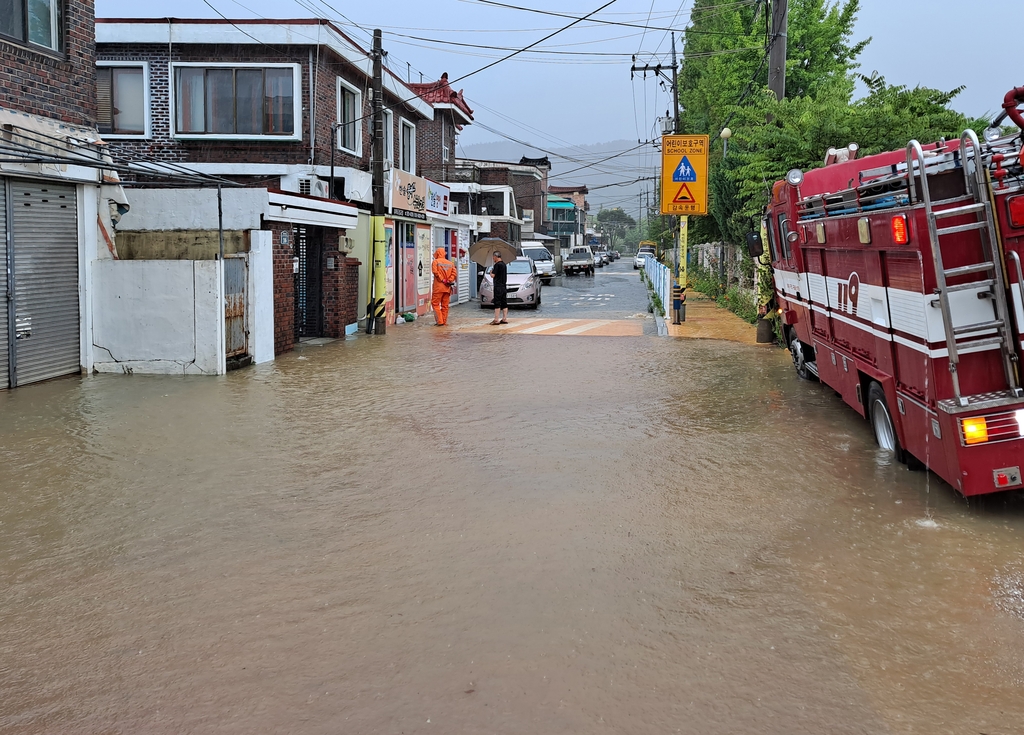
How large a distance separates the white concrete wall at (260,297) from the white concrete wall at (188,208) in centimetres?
53

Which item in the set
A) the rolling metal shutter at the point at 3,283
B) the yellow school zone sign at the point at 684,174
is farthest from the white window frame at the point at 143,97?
the yellow school zone sign at the point at 684,174

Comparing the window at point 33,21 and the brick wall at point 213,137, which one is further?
the brick wall at point 213,137

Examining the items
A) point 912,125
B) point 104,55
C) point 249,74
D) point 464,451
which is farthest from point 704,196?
point 464,451

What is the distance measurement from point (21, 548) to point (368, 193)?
17.8 metres

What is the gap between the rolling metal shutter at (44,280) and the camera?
11.8 meters

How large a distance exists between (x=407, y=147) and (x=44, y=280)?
18.7m

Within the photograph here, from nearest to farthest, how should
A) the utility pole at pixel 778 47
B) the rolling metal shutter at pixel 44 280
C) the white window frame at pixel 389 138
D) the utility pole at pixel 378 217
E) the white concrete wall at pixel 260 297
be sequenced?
the rolling metal shutter at pixel 44 280, the white concrete wall at pixel 260 297, the utility pole at pixel 778 47, the utility pole at pixel 378 217, the white window frame at pixel 389 138

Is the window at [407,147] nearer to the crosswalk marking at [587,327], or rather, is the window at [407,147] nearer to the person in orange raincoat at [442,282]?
the person in orange raincoat at [442,282]

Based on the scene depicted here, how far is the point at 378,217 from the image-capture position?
2114cm

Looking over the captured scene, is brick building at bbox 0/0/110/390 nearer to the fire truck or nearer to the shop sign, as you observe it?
the fire truck

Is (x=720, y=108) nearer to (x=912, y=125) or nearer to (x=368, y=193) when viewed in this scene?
(x=368, y=193)

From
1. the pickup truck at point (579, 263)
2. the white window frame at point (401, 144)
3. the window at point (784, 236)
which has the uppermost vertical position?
the white window frame at point (401, 144)

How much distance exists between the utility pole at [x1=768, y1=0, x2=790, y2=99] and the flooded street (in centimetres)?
1034

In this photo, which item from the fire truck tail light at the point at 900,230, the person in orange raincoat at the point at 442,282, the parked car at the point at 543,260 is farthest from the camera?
the parked car at the point at 543,260
